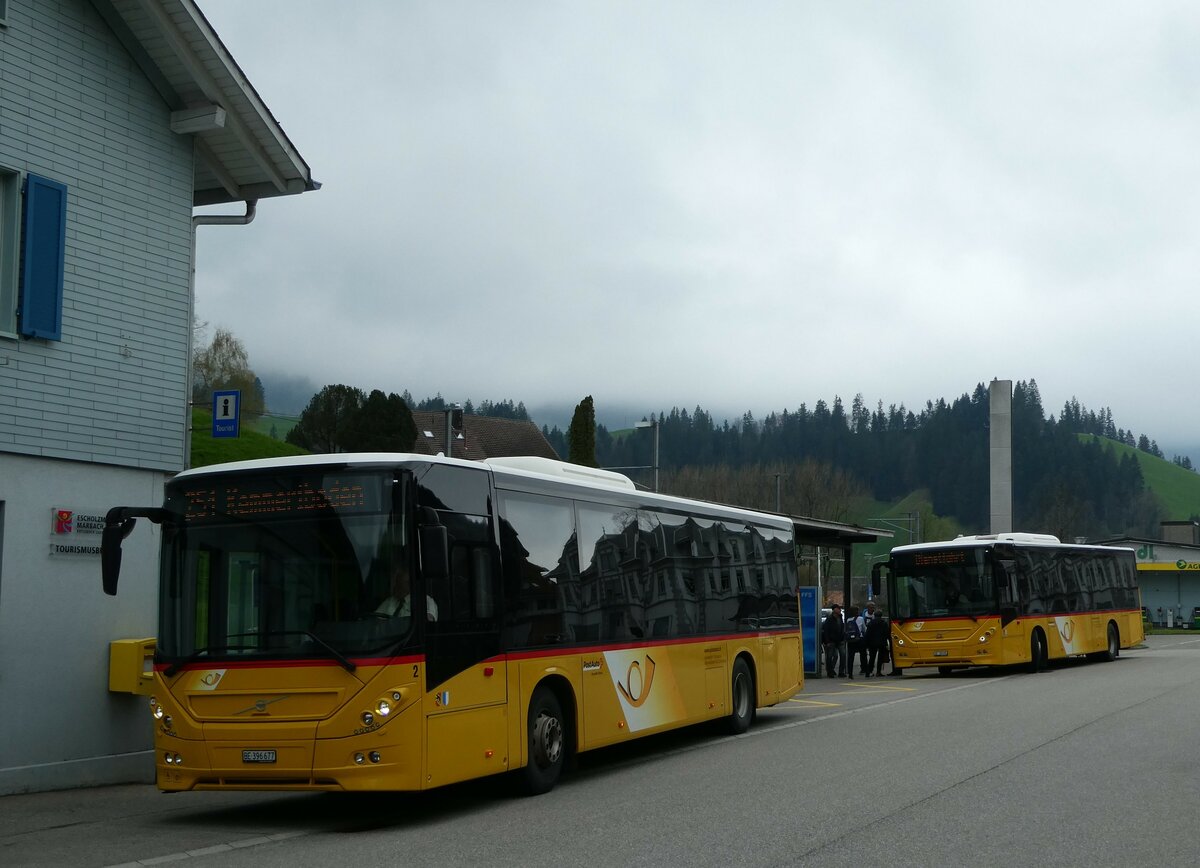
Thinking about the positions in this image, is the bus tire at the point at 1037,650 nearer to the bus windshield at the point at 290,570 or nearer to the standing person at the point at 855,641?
the standing person at the point at 855,641

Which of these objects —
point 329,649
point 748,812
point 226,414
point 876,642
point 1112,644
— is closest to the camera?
point 329,649

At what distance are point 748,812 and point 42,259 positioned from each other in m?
8.67

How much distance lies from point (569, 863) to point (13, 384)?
7812 mm

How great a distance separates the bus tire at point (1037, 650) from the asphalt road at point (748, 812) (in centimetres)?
1380

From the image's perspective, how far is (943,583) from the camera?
29938 mm

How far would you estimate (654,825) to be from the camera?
10.1 meters

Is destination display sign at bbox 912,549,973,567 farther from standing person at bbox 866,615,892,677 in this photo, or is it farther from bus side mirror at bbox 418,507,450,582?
bus side mirror at bbox 418,507,450,582

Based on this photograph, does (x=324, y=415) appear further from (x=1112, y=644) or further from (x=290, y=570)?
(x=290, y=570)

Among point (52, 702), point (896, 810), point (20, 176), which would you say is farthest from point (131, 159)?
point (896, 810)

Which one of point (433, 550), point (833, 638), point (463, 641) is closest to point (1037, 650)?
point (833, 638)

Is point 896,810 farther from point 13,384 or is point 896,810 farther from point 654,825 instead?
point 13,384

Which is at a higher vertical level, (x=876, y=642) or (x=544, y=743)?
(x=544, y=743)

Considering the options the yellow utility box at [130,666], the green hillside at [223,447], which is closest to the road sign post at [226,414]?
the yellow utility box at [130,666]

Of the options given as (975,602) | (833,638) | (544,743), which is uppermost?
(975,602)
